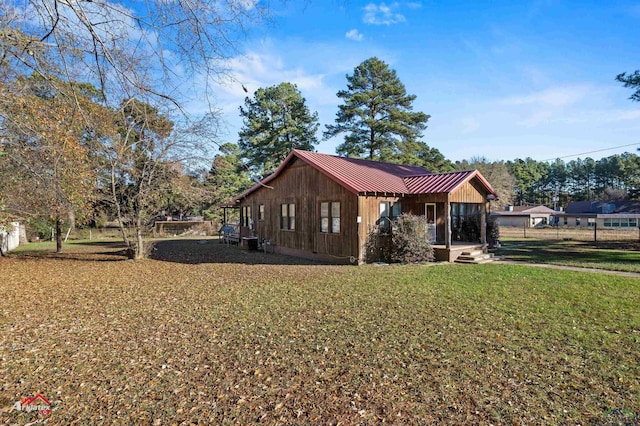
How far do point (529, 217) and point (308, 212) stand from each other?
5082 centimetres

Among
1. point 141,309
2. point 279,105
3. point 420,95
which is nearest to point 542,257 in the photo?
point 141,309

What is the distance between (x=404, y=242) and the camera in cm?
1280

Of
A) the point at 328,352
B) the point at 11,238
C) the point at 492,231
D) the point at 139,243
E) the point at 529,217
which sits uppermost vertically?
the point at 529,217

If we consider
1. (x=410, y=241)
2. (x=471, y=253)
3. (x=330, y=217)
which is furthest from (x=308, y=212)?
(x=471, y=253)

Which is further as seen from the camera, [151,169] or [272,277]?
[151,169]

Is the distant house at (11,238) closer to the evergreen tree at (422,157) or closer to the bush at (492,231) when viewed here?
the bush at (492,231)

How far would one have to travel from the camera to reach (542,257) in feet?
46.5

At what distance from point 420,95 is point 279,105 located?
12.5 m

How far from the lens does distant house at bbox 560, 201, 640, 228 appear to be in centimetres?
4331

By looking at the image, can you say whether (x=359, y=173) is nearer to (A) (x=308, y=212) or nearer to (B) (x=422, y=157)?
(A) (x=308, y=212)

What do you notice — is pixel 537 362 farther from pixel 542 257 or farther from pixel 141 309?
pixel 542 257

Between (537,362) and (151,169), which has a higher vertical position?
(151,169)

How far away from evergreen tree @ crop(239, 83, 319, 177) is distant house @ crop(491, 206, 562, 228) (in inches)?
1402

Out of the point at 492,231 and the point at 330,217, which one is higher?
the point at 330,217
